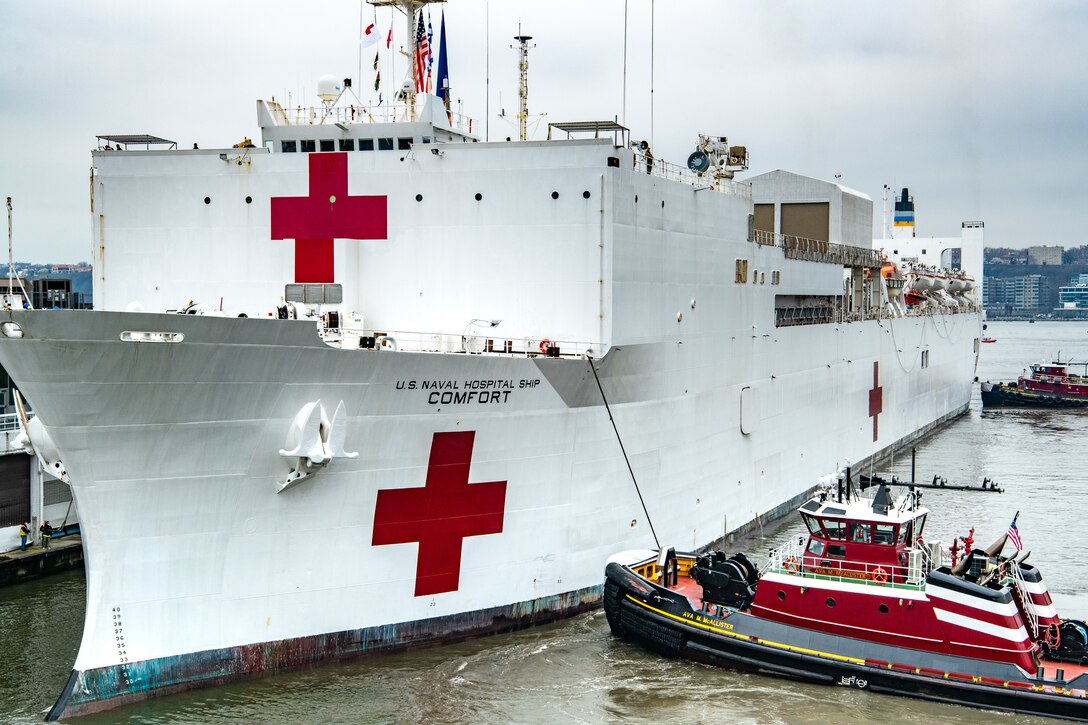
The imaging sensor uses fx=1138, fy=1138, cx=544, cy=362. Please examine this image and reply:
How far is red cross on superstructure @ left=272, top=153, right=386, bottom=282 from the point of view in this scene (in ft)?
41.8

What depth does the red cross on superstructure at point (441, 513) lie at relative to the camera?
424 inches

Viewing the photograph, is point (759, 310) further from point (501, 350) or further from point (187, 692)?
point (187, 692)

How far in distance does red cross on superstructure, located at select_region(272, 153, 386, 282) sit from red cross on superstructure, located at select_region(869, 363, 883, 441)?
1491cm

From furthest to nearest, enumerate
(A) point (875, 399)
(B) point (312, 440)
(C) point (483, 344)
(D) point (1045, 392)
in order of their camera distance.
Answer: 1. (D) point (1045, 392)
2. (A) point (875, 399)
3. (C) point (483, 344)
4. (B) point (312, 440)

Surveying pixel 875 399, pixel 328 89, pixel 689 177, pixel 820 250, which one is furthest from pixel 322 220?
pixel 875 399

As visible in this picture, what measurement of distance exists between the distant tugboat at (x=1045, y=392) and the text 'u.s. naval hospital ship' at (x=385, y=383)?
76.8 ft

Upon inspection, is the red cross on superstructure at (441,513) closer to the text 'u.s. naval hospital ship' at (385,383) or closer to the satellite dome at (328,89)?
the text 'u.s. naval hospital ship' at (385,383)

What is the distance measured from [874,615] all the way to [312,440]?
5.66 metres

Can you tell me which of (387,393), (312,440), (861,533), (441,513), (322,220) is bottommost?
(861,533)

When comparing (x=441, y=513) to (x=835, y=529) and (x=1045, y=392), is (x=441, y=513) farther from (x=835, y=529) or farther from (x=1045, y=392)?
(x=1045, y=392)

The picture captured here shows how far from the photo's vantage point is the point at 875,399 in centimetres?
2488

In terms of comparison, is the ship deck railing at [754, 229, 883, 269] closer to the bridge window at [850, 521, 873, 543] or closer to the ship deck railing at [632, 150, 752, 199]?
the ship deck railing at [632, 150, 752, 199]

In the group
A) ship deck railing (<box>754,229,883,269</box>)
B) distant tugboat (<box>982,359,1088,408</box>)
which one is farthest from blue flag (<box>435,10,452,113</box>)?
distant tugboat (<box>982,359,1088,408</box>)

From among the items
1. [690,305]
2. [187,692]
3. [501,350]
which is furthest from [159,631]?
[690,305]
